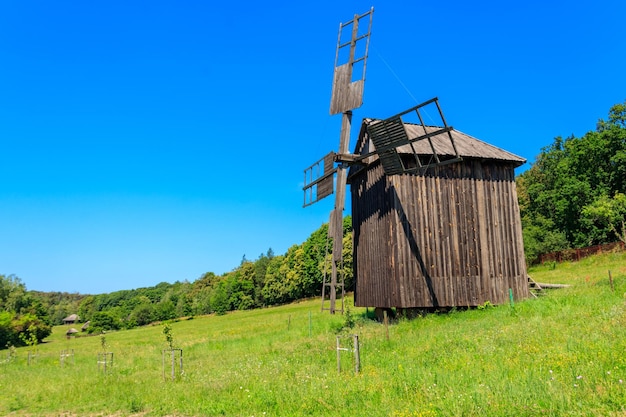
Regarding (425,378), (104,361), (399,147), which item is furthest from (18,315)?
(425,378)

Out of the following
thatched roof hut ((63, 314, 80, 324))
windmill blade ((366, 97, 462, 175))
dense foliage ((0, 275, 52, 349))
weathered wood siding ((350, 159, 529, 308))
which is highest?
windmill blade ((366, 97, 462, 175))

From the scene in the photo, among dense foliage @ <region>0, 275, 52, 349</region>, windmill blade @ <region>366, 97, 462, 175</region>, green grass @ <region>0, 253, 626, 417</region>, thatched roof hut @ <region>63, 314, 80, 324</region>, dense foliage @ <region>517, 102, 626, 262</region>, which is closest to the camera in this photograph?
green grass @ <region>0, 253, 626, 417</region>

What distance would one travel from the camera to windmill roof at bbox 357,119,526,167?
19.8 meters

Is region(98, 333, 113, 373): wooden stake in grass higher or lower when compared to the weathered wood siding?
lower

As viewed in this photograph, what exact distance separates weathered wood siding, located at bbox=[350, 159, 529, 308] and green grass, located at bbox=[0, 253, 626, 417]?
1471 mm

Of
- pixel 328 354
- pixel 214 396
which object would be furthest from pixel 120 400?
pixel 328 354

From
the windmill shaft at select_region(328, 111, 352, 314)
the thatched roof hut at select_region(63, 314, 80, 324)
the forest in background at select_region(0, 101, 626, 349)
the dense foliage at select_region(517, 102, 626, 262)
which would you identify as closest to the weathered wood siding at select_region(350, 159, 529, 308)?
the windmill shaft at select_region(328, 111, 352, 314)

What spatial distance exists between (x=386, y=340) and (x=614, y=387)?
29.8 ft

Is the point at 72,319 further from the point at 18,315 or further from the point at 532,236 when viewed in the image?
the point at 532,236

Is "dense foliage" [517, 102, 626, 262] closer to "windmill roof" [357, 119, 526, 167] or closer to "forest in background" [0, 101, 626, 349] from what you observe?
"forest in background" [0, 101, 626, 349]

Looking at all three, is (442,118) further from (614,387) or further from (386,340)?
(614,387)

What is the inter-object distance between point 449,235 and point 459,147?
4159 mm

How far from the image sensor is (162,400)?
36.8 ft

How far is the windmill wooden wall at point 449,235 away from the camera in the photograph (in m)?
19.2
